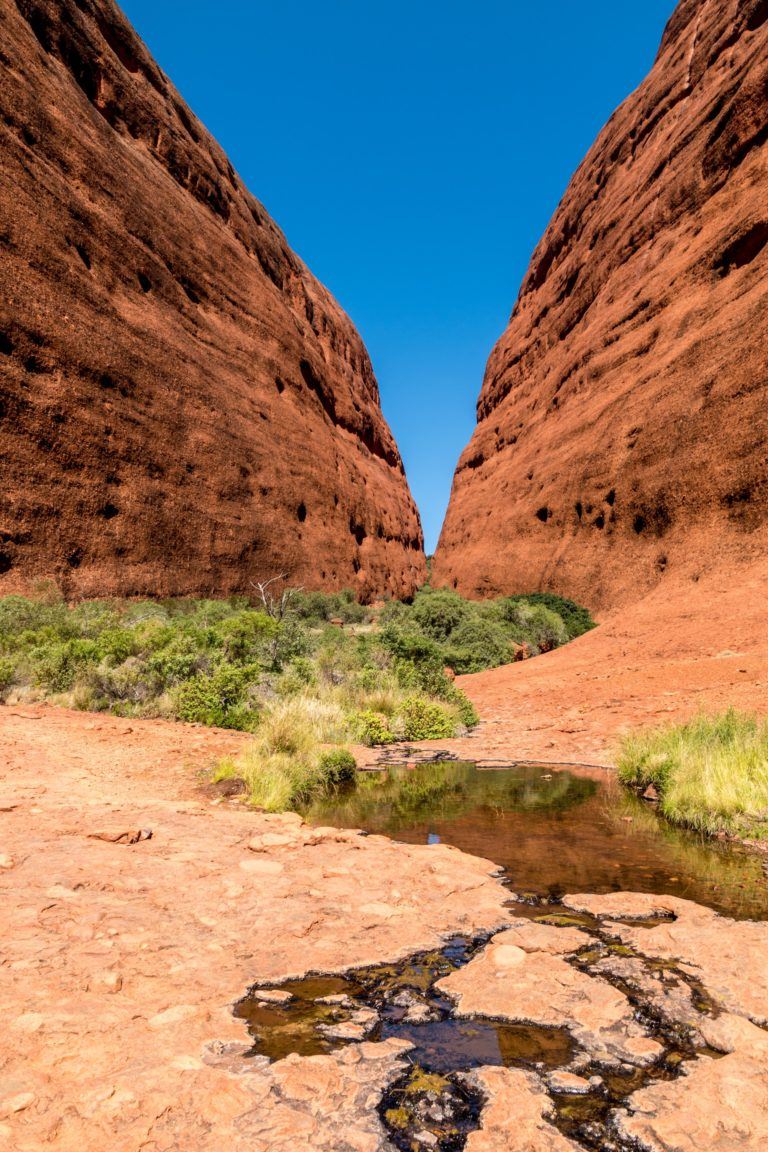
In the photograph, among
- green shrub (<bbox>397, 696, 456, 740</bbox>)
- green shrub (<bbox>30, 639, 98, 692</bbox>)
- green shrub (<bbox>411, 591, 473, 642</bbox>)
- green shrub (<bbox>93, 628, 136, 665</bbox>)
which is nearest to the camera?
green shrub (<bbox>30, 639, 98, 692</bbox>)

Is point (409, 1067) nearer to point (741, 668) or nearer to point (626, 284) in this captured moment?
point (741, 668)

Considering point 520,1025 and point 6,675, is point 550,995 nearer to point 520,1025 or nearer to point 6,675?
point 520,1025

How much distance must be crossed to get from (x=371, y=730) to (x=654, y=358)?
23190 mm

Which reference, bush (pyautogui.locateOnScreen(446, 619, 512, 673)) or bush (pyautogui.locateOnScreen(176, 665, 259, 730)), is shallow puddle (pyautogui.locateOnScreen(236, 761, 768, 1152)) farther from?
bush (pyautogui.locateOnScreen(446, 619, 512, 673))

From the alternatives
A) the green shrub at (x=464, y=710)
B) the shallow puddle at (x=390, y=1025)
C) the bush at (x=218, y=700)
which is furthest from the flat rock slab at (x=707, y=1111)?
the green shrub at (x=464, y=710)

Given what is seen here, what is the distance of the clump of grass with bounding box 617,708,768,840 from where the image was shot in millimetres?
4766

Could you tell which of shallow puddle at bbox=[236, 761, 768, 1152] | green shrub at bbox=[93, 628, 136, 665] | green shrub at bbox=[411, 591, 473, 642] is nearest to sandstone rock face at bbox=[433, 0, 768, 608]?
green shrub at bbox=[411, 591, 473, 642]

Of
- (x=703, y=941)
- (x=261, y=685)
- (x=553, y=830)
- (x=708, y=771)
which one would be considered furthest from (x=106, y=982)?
(x=261, y=685)

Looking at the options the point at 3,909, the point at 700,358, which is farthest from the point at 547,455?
the point at 3,909

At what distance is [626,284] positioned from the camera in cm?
3081

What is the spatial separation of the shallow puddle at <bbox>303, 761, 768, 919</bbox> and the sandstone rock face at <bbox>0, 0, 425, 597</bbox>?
603 inches

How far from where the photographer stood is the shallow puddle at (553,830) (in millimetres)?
3693

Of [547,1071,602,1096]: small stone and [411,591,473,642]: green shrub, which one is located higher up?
[411,591,473,642]: green shrub

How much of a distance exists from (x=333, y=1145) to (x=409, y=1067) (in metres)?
0.45
